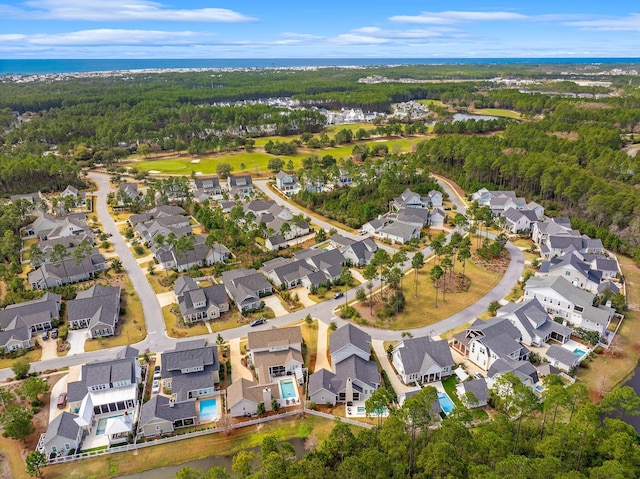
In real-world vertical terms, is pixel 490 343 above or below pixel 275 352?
above

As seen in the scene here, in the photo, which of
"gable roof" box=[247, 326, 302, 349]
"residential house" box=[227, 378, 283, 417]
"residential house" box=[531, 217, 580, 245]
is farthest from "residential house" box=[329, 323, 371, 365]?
"residential house" box=[531, 217, 580, 245]

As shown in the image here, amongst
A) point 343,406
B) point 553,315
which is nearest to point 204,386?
point 343,406

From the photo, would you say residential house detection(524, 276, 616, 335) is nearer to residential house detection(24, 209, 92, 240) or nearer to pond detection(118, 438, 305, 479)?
pond detection(118, 438, 305, 479)

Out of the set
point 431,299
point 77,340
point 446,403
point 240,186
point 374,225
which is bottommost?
point 446,403

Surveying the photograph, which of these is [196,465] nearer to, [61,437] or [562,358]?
[61,437]

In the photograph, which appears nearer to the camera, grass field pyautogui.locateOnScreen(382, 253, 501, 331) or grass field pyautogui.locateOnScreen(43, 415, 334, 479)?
grass field pyautogui.locateOnScreen(43, 415, 334, 479)

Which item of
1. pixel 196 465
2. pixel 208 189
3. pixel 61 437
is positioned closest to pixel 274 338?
pixel 196 465

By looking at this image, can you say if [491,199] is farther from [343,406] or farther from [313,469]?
[313,469]
